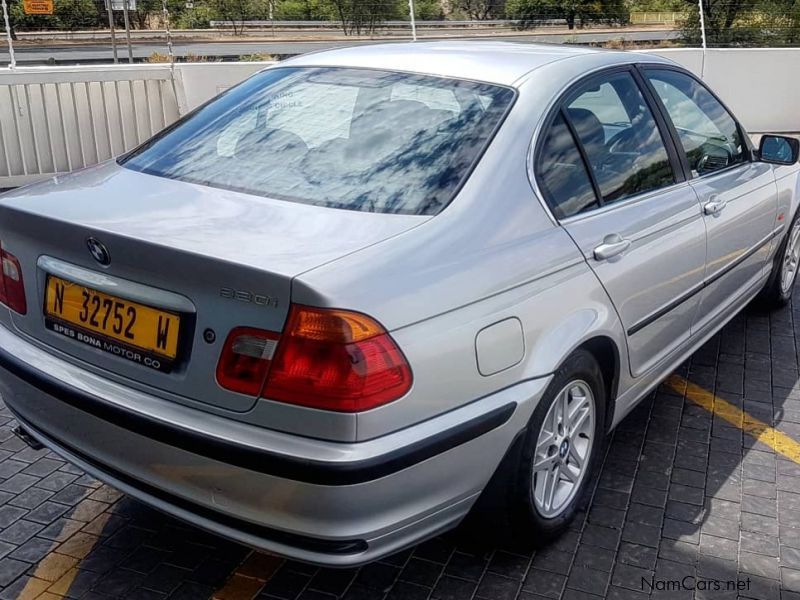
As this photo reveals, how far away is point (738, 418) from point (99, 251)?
3031 millimetres

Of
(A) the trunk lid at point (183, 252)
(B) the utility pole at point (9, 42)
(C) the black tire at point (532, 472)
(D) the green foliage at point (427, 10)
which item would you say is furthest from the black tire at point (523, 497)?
(D) the green foliage at point (427, 10)

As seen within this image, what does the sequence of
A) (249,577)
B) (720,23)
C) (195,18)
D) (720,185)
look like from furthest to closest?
(720,23)
(195,18)
(720,185)
(249,577)

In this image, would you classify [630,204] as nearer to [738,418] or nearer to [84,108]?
[738,418]

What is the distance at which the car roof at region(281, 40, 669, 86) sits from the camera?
3109 mm

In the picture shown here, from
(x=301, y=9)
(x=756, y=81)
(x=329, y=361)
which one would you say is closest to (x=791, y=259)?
(x=329, y=361)

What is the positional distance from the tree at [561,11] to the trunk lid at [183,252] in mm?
10176

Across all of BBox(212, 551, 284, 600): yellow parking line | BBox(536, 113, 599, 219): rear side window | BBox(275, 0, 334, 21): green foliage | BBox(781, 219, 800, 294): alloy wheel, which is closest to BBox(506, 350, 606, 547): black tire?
BBox(536, 113, 599, 219): rear side window

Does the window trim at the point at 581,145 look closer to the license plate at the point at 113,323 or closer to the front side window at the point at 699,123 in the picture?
the front side window at the point at 699,123

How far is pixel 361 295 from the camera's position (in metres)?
2.19

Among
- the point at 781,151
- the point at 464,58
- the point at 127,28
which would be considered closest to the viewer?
the point at 464,58

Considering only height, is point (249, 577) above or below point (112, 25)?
below

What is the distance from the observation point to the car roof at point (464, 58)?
3.11m

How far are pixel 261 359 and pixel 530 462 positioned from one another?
0.99 metres

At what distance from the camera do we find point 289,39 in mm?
10820
